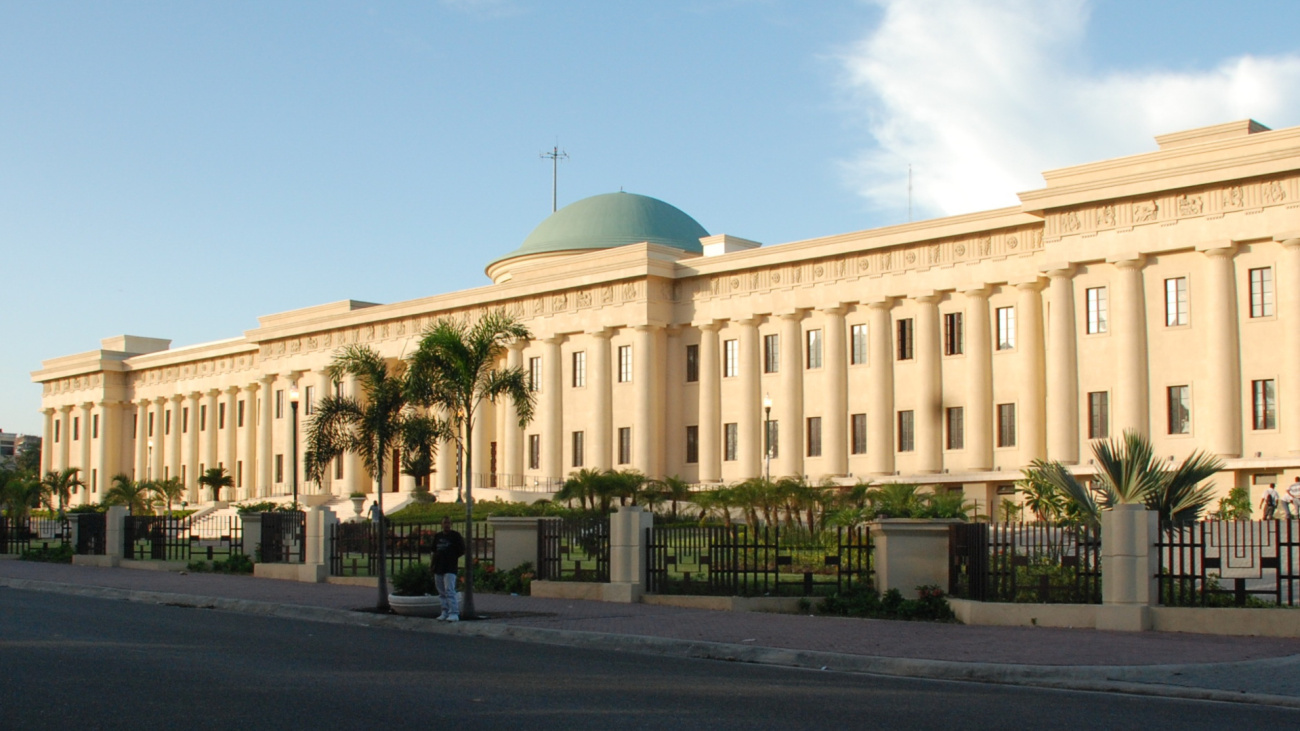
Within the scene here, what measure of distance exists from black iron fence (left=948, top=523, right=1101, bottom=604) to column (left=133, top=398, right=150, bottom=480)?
81718mm

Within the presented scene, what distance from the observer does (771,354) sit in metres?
56.6

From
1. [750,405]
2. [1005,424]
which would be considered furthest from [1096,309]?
[750,405]

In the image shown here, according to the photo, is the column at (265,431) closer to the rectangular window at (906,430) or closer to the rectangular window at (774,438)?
the rectangular window at (774,438)

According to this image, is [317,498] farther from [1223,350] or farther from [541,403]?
[1223,350]

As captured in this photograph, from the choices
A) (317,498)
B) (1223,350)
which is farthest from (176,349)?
(1223,350)

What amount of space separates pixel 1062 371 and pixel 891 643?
105ft

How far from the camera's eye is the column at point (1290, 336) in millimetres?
41219

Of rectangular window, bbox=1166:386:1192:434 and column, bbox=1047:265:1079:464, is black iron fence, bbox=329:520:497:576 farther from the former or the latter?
rectangular window, bbox=1166:386:1192:434

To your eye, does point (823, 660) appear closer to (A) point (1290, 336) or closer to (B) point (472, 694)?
(B) point (472, 694)

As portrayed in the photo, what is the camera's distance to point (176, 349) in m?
90.2

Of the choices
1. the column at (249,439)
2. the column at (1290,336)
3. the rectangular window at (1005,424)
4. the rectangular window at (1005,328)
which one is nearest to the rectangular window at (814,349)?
the rectangular window at (1005,328)

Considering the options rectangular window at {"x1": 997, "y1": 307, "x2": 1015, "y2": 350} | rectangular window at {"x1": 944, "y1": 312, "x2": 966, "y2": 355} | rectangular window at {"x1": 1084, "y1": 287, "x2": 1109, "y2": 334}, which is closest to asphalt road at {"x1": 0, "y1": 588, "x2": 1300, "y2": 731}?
rectangular window at {"x1": 1084, "y1": 287, "x2": 1109, "y2": 334}

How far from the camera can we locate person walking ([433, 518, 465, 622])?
817 inches

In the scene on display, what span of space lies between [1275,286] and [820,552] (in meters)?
22.0
